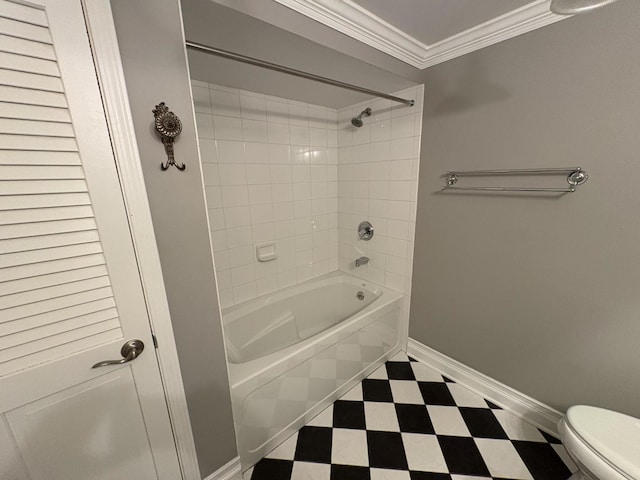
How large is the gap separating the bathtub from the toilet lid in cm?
101

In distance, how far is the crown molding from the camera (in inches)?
41.0

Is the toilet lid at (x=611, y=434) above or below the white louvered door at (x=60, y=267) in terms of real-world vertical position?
below

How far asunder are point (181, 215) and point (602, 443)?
1.71 meters

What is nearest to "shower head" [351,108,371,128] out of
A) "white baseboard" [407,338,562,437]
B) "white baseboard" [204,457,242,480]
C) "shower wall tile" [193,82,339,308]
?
"shower wall tile" [193,82,339,308]

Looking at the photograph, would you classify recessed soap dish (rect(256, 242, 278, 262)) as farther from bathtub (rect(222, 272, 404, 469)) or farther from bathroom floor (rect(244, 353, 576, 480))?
bathroom floor (rect(244, 353, 576, 480))

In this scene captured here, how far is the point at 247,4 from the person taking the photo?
2.86 feet

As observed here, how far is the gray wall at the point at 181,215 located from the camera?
0.70 meters

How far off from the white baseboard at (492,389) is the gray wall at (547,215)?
0.05 meters

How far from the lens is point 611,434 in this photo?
2.97 ft

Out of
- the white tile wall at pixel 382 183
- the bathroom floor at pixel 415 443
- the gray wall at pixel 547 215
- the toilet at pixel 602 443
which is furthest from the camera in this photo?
the white tile wall at pixel 382 183

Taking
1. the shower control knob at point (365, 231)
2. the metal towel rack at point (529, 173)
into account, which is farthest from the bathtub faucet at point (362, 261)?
the metal towel rack at point (529, 173)

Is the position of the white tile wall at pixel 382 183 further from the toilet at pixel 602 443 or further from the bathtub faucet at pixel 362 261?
the toilet at pixel 602 443

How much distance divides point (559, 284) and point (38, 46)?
211 centimetres

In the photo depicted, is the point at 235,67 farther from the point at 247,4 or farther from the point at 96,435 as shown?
the point at 96,435
